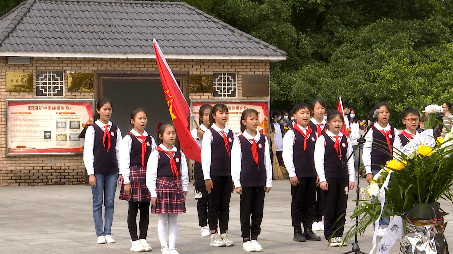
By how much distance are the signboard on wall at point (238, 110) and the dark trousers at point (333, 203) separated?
11122mm

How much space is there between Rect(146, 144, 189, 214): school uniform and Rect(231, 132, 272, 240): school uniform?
2.46ft

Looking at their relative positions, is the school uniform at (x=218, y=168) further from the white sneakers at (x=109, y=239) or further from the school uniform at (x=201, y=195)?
the white sneakers at (x=109, y=239)

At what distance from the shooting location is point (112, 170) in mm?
11633

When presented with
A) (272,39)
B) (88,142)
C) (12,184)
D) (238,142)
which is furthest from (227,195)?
(272,39)

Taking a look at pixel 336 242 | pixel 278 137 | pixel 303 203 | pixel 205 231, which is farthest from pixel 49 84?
pixel 336 242

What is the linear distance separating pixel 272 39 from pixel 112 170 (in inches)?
824

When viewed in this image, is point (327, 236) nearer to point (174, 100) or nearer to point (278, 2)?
point (174, 100)

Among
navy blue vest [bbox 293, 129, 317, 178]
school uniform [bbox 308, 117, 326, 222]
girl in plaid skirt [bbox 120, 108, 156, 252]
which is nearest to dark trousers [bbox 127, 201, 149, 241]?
girl in plaid skirt [bbox 120, 108, 156, 252]

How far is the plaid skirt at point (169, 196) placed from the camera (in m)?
10.3

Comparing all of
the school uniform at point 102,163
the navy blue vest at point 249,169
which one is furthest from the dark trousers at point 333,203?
the school uniform at point 102,163

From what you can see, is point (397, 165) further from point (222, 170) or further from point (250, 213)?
point (222, 170)

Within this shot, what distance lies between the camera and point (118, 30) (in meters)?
23.4

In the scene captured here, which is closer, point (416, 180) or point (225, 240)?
point (416, 180)

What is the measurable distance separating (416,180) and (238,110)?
54.2ft
